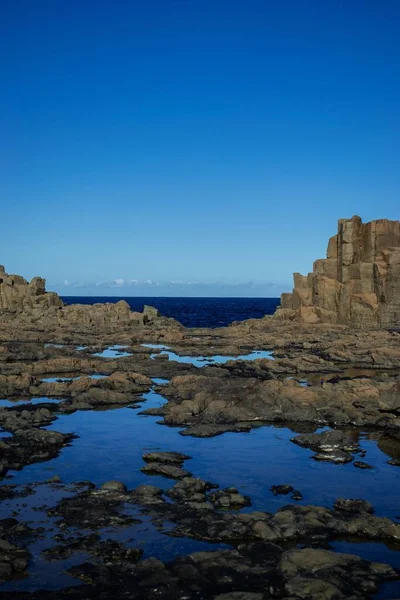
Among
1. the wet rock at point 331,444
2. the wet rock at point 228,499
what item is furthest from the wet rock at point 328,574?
the wet rock at point 331,444

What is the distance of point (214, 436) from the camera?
73.8ft

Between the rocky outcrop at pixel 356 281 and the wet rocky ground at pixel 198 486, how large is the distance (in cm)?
3144

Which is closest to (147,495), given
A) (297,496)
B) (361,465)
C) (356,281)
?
(297,496)

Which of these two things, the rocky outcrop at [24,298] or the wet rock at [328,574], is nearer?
A: the wet rock at [328,574]

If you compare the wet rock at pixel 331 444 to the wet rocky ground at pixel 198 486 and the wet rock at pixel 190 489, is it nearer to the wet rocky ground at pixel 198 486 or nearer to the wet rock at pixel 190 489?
the wet rocky ground at pixel 198 486

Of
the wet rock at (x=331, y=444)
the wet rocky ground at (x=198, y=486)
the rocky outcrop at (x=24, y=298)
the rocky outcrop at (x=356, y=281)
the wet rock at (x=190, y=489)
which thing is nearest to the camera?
the wet rocky ground at (x=198, y=486)

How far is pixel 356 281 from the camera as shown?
226 ft

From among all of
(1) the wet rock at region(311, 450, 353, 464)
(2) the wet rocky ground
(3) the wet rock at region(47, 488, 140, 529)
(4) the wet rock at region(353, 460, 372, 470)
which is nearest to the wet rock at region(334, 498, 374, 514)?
(2) the wet rocky ground

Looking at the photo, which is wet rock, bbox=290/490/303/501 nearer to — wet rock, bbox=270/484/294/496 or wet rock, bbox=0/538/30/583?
wet rock, bbox=270/484/294/496

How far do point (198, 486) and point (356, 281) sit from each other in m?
56.3

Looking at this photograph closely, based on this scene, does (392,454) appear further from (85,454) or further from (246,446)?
(85,454)

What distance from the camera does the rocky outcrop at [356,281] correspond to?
6575 centimetres

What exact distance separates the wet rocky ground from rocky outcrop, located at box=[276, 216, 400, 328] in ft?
103

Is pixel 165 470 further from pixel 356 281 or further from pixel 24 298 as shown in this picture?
pixel 24 298
